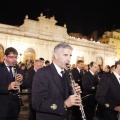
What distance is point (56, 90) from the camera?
136 inches

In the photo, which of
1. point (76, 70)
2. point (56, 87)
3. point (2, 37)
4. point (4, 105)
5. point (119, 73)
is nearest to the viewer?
point (56, 87)

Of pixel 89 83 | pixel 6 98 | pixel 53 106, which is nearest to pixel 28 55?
pixel 89 83

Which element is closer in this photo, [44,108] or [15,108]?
[44,108]

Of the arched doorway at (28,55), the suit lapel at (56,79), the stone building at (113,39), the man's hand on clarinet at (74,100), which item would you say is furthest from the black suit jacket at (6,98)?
the stone building at (113,39)

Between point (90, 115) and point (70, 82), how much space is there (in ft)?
17.0

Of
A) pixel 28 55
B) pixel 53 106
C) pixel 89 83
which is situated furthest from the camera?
pixel 28 55

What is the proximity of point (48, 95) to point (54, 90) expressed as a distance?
12 cm

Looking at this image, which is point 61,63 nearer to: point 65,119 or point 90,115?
point 65,119

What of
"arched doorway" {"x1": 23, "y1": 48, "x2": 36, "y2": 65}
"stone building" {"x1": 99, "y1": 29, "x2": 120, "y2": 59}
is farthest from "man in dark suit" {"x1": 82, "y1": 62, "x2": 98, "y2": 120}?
"stone building" {"x1": 99, "y1": 29, "x2": 120, "y2": 59}

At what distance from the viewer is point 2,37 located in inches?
1254

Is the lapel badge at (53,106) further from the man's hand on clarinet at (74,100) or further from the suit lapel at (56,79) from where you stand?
the suit lapel at (56,79)

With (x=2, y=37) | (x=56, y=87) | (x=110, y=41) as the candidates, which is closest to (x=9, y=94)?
(x=56, y=87)

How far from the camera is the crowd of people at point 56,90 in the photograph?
3.28m

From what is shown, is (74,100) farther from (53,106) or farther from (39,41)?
(39,41)
